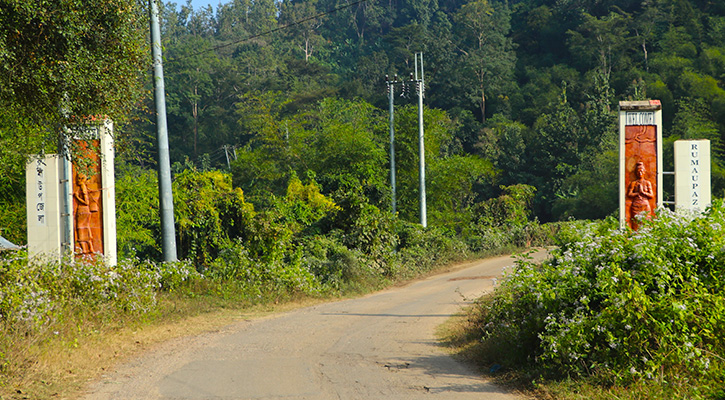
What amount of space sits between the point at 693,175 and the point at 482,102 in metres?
54.2

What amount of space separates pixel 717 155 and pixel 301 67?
156 feet

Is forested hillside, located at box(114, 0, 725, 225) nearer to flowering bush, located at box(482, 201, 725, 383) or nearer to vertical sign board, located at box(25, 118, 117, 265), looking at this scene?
vertical sign board, located at box(25, 118, 117, 265)

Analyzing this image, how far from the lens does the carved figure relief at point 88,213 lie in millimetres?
12555

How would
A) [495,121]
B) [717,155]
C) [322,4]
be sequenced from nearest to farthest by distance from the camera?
[717,155] → [495,121] → [322,4]

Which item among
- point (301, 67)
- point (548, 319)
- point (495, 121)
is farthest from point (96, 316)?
point (301, 67)

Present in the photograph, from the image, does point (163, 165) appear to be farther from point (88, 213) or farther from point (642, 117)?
point (642, 117)

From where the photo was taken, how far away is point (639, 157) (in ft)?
44.9

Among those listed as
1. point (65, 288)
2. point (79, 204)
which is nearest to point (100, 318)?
point (65, 288)

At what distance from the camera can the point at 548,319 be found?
7.45m

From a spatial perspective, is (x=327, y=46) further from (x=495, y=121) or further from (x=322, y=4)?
(x=495, y=121)

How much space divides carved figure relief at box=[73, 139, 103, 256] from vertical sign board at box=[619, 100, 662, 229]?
9.54 metres

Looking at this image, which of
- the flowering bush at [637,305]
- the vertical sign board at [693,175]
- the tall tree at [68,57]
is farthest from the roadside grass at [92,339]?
the vertical sign board at [693,175]

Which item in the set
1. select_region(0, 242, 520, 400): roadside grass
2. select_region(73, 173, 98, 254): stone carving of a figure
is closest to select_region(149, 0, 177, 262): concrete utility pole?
select_region(0, 242, 520, 400): roadside grass

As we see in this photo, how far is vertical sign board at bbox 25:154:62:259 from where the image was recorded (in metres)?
12.3
